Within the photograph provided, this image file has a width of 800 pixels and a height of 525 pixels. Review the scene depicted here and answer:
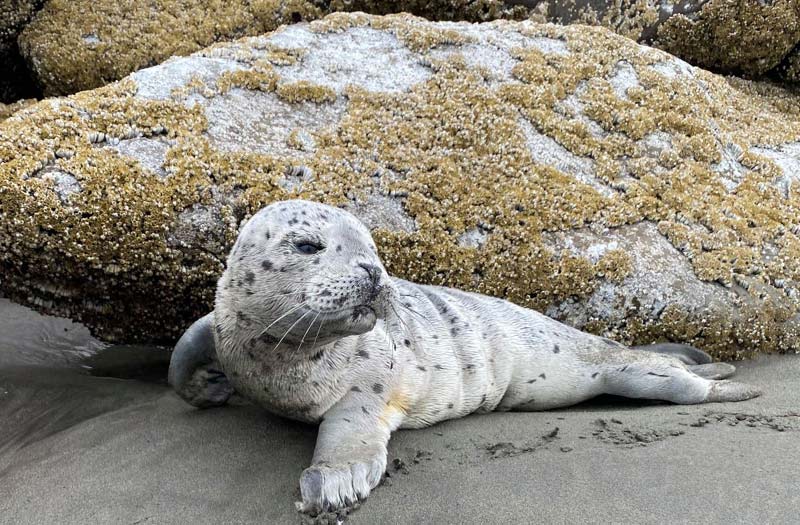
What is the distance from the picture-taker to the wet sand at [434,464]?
2936 millimetres

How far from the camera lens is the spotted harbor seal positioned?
10.4 ft

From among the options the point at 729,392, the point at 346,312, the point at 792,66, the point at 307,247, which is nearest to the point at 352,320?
the point at 346,312

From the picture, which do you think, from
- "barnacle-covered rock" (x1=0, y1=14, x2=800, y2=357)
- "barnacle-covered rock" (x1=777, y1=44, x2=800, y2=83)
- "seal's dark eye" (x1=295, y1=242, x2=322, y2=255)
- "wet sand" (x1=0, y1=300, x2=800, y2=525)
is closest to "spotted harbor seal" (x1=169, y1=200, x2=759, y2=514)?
"seal's dark eye" (x1=295, y1=242, x2=322, y2=255)

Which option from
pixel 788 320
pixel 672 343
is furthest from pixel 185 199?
pixel 788 320

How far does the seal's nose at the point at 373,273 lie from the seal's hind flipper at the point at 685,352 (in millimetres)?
2746

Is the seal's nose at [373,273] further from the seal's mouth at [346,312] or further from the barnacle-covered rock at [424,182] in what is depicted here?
the barnacle-covered rock at [424,182]

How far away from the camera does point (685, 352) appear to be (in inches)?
202

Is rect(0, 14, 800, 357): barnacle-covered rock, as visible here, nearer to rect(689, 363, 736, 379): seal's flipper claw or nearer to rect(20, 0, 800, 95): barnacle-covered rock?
rect(689, 363, 736, 379): seal's flipper claw

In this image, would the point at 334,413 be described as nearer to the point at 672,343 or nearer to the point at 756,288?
the point at 672,343

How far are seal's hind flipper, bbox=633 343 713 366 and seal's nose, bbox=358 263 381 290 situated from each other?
275cm

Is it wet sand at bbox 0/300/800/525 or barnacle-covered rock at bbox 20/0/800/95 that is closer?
wet sand at bbox 0/300/800/525

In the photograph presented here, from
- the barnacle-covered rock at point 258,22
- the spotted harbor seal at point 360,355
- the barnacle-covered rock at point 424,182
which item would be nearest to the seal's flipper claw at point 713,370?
the spotted harbor seal at point 360,355

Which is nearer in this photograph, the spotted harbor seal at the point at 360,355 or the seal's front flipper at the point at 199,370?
the spotted harbor seal at the point at 360,355

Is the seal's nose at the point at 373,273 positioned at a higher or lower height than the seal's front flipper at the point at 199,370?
higher
